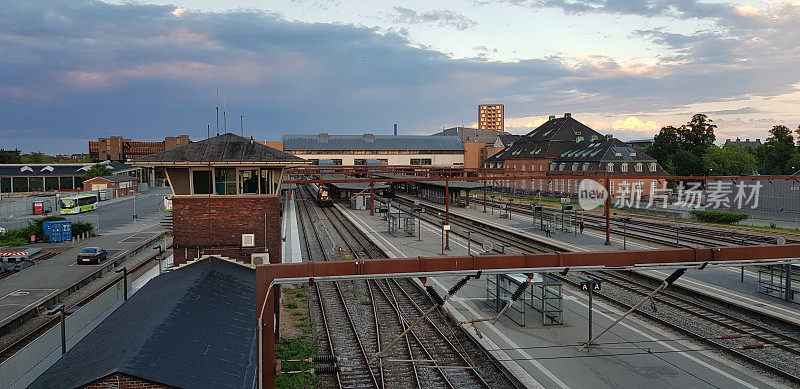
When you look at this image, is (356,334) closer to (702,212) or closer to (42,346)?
(42,346)

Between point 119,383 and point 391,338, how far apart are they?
1232cm

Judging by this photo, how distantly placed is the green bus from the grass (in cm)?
6039

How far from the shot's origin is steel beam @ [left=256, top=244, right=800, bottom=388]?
14.0m

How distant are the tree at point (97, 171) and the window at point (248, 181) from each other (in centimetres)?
9163

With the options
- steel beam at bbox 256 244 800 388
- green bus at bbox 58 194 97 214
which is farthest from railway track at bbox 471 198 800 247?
green bus at bbox 58 194 97 214

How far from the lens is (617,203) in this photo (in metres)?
68.0

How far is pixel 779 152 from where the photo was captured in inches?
3529

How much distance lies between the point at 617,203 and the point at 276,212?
59.2 m

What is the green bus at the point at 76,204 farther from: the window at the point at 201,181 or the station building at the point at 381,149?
the window at the point at 201,181

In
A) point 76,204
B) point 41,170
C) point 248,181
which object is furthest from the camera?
point 41,170

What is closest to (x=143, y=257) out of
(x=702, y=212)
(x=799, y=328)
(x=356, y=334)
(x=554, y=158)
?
(x=356, y=334)

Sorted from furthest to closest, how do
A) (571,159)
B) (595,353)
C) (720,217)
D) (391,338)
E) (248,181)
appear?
(571,159) < (720,217) < (391,338) < (248,181) < (595,353)

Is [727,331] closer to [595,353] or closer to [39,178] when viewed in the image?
[595,353]

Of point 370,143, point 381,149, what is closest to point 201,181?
point 381,149
